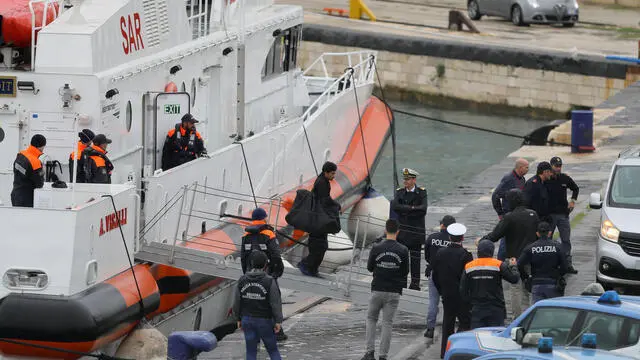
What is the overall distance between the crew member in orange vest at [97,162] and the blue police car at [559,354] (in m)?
5.07

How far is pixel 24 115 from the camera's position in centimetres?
1431

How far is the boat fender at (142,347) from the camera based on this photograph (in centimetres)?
1330

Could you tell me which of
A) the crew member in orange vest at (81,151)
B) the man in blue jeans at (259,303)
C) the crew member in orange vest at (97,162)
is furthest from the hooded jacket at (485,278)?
the crew member in orange vest at (81,151)

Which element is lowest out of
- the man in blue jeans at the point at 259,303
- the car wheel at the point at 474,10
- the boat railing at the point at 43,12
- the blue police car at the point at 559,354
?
the man in blue jeans at the point at 259,303

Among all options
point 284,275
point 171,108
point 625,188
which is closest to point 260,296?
point 284,275

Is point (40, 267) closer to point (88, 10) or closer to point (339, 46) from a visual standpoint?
point (88, 10)

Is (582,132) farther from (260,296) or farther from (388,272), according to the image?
(260,296)

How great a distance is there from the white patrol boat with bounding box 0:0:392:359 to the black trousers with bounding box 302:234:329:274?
3.70ft

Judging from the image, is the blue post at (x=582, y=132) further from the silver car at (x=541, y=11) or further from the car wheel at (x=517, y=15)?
the car wheel at (x=517, y=15)

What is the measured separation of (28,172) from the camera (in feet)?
44.3

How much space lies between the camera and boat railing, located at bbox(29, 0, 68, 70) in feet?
46.6

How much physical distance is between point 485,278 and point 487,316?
0.38 m

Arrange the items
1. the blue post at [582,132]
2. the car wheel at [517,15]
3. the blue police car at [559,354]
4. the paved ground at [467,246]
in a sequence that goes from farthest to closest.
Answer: the car wheel at [517,15]
the blue post at [582,132]
the paved ground at [467,246]
the blue police car at [559,354]

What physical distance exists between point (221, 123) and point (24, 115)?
12.1 ft
